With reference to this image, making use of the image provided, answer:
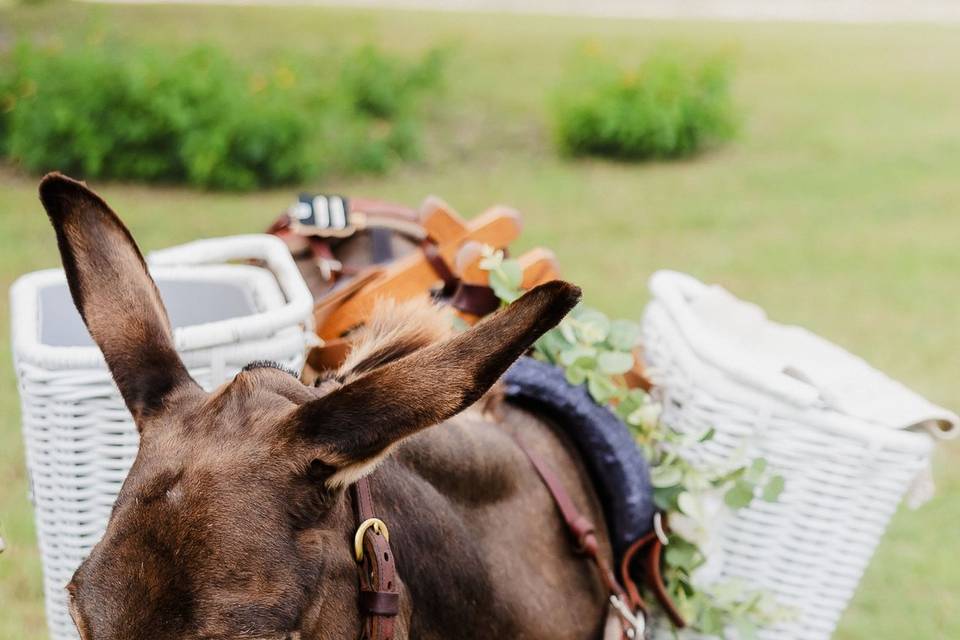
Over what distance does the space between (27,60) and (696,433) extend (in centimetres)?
815

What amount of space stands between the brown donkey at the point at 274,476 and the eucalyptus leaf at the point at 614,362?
2.12 ft

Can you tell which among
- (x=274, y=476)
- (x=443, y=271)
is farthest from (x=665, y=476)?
(x=274, y=476)

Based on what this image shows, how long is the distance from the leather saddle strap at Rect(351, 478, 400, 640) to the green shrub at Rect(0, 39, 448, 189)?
7379 millimetres

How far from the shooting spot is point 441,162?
32.6 feet

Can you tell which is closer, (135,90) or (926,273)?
(926,273)

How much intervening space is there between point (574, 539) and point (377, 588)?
784mm

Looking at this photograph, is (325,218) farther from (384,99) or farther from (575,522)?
(384,99)

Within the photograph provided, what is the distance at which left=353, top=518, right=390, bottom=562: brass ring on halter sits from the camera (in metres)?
1.60

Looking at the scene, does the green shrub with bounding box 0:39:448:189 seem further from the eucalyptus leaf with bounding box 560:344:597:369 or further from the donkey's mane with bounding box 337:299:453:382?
the donkey's mane with bounding box 337:299:453:382

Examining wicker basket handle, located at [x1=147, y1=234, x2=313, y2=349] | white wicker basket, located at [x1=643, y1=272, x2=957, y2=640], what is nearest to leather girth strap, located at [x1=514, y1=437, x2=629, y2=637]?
white wicker basket, located at [x1=643, y1=272, x2=957, y2=640]

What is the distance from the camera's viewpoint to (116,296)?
5.78 feet

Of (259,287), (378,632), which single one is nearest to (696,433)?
(259,287)

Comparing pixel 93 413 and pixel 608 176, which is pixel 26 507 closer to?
pixel 93 413

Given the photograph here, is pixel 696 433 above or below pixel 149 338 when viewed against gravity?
below
